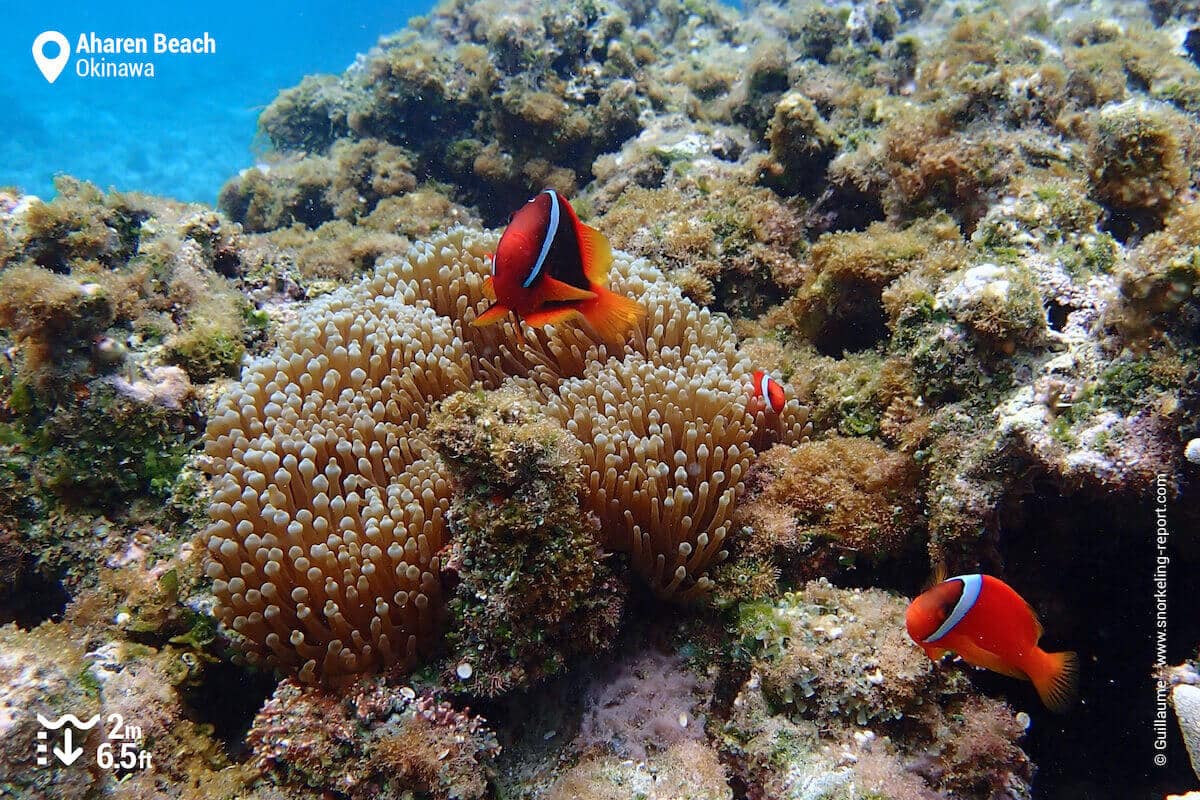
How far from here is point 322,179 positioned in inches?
350

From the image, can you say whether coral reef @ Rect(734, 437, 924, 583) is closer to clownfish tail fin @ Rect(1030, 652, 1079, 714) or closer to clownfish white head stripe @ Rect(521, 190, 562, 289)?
clownfish tail fin @ Rect(1030, 652, 1079, 714)

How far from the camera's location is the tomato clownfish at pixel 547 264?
2.51 meters

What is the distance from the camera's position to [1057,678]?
232 centimetres

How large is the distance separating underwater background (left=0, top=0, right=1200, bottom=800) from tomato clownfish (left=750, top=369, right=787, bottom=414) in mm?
28

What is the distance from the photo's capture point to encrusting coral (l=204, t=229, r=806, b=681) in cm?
278

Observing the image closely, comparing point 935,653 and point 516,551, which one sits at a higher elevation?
point 516,551

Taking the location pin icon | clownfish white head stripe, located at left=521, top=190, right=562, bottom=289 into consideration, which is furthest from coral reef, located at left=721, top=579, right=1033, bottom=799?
the location pin icon

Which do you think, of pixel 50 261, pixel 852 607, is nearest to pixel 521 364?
pixel 852 607

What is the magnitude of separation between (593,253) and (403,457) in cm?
143

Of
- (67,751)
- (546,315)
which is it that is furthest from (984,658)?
(67,751)

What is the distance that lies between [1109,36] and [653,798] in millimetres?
10376

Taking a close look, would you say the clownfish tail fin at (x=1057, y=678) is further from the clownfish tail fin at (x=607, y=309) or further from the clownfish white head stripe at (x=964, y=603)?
the clownfish tail fin at (x=607, y=309)

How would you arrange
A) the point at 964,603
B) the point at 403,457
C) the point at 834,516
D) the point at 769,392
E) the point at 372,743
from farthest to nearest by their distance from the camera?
the point at 769,392
the point at 403,457
the point at 834,516
the point at 372,743
the point at 964,603

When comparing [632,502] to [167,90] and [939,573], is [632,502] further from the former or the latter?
[167,90]
